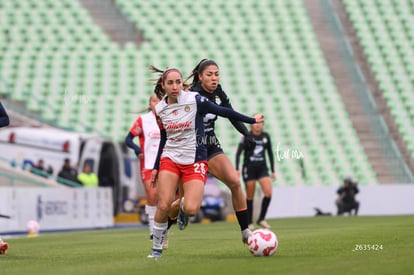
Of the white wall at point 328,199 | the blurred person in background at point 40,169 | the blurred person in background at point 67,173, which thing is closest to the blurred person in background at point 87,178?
the blurred person in background at point 67,173

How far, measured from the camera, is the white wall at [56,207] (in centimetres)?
2327

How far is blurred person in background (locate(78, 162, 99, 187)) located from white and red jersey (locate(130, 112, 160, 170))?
1204 centimetres

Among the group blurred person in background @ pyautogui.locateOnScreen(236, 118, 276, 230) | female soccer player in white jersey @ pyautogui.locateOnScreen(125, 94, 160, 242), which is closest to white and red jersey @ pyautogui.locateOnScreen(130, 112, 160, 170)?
female soccer player in white jersey @ pyautogui.locateOnScreen(125, 94, 160, 242)

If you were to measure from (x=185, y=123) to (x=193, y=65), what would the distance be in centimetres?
2509

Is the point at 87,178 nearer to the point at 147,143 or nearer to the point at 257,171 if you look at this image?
the point at 257,171

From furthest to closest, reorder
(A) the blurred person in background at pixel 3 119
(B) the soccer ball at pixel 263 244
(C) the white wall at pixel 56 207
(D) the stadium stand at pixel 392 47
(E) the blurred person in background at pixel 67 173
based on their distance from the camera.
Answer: (D) the stadium stand at pixel 392 47, (E) the blurred person in background at pixel 67 173, (C) the white wall at pixel 56 207, (A) the blurred person in background at pixel 3 119, (B) the soccer ball at pixel 263 244

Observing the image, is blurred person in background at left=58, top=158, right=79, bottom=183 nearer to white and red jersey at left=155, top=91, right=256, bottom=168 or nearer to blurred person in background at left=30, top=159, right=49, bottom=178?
blurred person in background at left=30, top=159, right=49, bottom=178

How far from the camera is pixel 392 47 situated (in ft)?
123

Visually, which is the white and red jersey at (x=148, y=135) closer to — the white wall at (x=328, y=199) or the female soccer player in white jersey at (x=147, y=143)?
the female soccer player in white jersey at (x=147, y=143)

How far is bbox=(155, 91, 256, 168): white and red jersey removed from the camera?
10297 mm

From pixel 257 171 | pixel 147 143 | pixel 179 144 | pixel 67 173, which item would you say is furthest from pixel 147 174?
pixel 67 173

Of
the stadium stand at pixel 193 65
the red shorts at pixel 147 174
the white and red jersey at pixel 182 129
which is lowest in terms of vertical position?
the red shorts at pixel 147 174

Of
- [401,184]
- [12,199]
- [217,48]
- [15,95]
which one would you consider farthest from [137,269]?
[217,48]

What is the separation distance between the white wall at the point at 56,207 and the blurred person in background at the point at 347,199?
6812 mm
